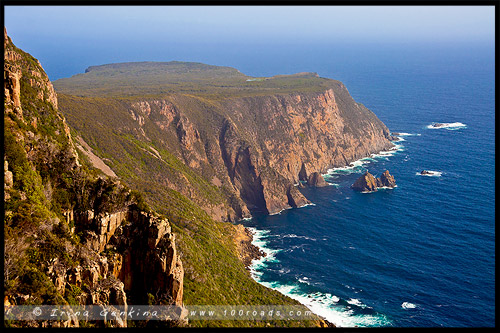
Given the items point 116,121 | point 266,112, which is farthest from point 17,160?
point 266,112

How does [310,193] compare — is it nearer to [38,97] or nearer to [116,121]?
[116,121]

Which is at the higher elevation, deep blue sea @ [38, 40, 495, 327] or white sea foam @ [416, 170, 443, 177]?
white sea foam @ [416, 170, 443, 177]

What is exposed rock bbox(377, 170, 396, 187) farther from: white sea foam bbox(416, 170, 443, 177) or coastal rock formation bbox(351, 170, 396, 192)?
white sea foam bbox(416, 170, 443, 177)

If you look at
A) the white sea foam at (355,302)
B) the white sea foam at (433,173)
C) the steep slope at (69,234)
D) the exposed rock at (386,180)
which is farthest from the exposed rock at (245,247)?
the white sea foam at (433,173)

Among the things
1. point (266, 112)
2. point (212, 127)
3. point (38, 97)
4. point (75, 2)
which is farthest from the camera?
point (266, 112)

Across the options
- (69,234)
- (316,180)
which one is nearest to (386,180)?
(316,180)

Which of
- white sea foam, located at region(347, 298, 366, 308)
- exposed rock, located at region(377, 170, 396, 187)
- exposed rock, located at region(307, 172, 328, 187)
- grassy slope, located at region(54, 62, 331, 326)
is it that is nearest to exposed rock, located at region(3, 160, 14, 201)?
grassy slope, located at region(54, 62, 331, 326)
